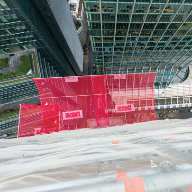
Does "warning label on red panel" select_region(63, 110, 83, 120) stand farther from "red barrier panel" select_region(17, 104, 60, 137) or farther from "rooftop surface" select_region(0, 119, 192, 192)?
"rooftop surface" select_region(0, 119, 192, 192)

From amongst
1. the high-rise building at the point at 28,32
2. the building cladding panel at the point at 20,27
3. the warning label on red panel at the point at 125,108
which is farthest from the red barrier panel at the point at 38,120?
the building cladding panel at the point at 20,27

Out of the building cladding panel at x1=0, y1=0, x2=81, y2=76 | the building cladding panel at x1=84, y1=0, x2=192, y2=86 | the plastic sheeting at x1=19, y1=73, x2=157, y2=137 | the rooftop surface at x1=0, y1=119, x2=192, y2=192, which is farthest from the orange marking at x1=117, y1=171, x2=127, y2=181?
the building cladding panel at x1=0, y1=0, x2=81, y2=76

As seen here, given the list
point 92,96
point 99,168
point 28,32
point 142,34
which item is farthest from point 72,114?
point 142,34

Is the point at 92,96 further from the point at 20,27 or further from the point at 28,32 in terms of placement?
the point at 20,27

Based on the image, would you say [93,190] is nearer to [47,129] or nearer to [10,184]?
[10,184]

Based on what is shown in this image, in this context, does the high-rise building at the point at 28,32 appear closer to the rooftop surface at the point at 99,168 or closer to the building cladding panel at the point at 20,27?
the building cladding panel at the point at 20,27

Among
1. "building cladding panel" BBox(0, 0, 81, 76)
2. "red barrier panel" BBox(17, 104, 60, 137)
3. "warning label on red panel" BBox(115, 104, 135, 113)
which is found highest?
"building cladding panel" BBox(0, 0, 81, 76)
